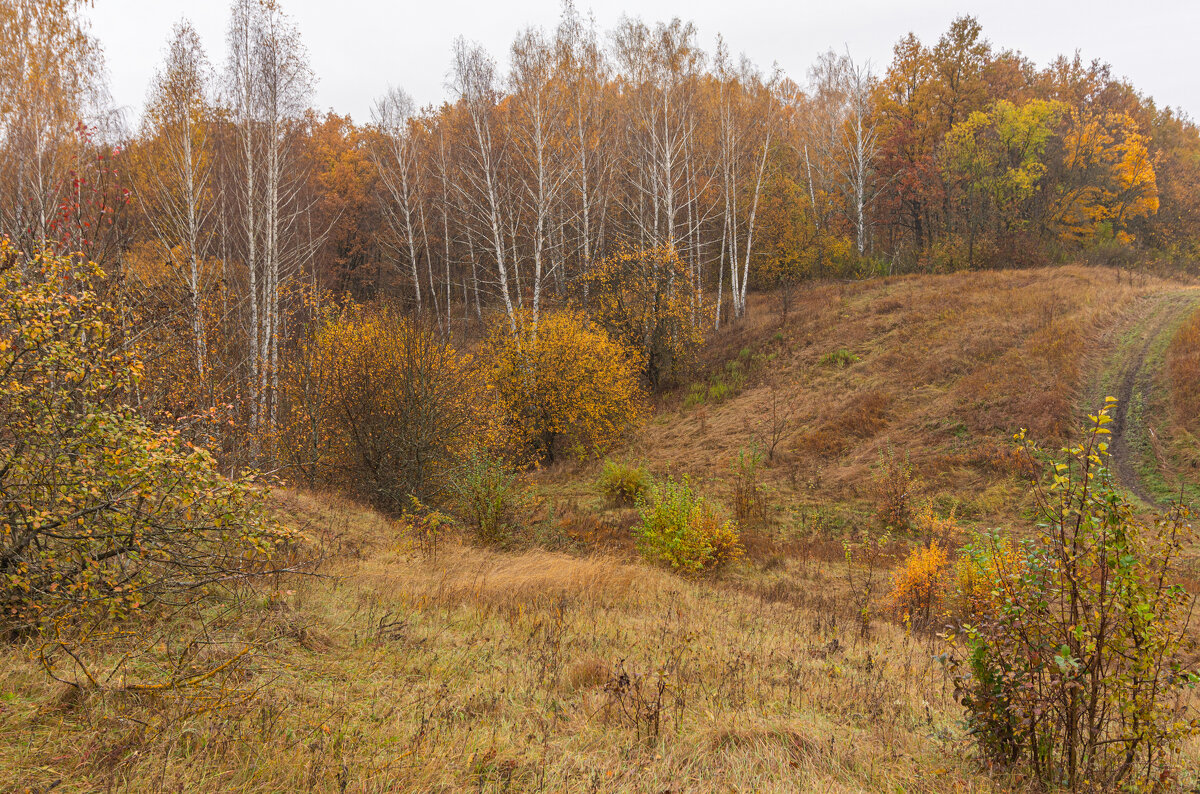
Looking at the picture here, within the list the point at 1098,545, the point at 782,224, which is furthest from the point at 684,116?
the point at 1098,545

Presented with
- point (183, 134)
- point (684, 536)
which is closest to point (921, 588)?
point (684, 536)

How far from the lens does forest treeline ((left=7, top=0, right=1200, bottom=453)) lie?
44.3ft

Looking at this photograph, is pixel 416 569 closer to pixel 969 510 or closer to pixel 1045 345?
pixel 969 510

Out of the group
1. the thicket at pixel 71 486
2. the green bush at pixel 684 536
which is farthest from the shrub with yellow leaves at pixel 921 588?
the thicket at pixel 71 486

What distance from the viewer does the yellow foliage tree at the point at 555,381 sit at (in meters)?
18.0

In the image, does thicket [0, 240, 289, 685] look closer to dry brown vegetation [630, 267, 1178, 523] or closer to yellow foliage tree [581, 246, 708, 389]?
dry brown vegetation [630, 267, 1178, 523]

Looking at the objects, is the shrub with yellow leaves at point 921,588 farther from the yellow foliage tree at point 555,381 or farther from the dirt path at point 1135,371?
the yellow foliage tree at point 555,381

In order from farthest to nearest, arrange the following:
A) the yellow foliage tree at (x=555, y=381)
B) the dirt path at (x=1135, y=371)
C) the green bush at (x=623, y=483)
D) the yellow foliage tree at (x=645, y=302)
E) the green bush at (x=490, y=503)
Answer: the yellow foliage tree at (x=645, y=302) < the yellow foliage tree at (x=555, y=381) < the green bush at (x=623, y=483) < the dirt path at (x=1135, y=371) < the green bush at (x=490, y=503)

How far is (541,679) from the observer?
4.54 m

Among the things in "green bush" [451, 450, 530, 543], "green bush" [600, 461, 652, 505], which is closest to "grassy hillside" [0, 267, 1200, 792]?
"green bush" [451, 450, 530, 543]

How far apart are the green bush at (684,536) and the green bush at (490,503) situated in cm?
243

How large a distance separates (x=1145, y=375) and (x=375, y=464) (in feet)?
60.3

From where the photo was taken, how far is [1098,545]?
303cm

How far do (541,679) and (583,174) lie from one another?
2155cm
